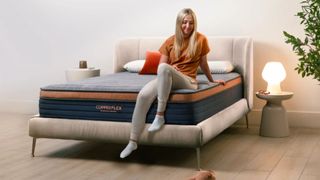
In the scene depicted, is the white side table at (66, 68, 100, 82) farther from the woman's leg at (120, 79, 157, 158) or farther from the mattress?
the woman's leg at (120, 79, 157, 158)

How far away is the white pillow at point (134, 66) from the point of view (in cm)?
530

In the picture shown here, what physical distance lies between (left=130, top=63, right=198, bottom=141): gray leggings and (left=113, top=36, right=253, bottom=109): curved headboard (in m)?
1.50

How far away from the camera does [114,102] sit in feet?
12.7

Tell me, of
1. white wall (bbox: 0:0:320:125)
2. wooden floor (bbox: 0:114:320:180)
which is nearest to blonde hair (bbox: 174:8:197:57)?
wooden floor (bbox: 0:114:320:180)

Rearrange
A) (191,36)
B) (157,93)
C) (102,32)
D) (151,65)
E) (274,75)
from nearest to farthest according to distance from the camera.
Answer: (157,93)
(191,36)
(274,75)
(151,65)
(102,32)

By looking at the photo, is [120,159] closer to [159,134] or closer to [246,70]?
[159,134]

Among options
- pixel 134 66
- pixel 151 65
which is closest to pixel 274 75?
pixel 151 65

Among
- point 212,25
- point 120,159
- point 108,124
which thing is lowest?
point 120,159

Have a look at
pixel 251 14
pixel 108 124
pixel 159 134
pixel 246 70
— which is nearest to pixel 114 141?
pixel 108 124

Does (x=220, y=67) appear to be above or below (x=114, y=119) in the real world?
above

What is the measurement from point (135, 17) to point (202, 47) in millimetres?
1854

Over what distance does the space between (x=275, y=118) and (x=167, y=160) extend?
1.30 meters

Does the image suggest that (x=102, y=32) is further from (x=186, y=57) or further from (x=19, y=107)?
(x=186, y=57)

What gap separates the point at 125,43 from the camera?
18.6 feet
